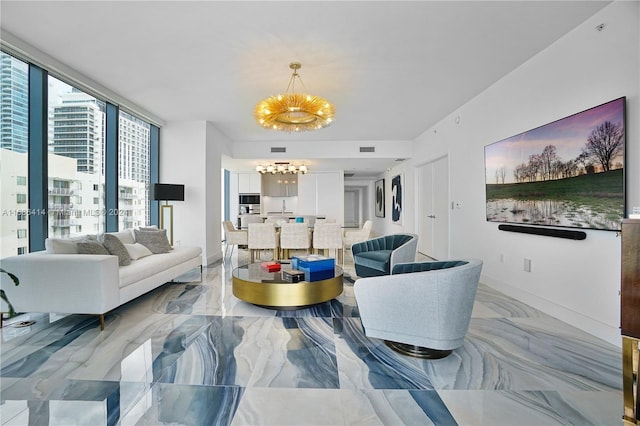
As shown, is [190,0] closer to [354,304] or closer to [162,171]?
[354,304]

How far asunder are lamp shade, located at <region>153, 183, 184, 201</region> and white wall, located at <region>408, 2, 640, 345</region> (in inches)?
190

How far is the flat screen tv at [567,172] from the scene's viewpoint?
2.55 m

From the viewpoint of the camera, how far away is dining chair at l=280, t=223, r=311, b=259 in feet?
19.0

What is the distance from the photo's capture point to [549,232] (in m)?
3.23

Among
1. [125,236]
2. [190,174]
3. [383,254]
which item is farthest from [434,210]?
[125,236]

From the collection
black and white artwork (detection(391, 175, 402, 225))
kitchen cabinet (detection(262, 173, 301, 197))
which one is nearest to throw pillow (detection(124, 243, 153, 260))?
kitchen cabinet (detection(262, 173, 301, 197))

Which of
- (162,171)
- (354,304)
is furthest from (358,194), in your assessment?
(354,304)

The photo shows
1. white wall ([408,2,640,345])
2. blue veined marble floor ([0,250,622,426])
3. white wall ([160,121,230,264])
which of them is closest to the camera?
blue veined marble floor ([0,250,622,426])

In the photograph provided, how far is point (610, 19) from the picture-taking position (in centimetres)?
261

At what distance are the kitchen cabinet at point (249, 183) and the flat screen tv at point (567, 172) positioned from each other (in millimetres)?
7361

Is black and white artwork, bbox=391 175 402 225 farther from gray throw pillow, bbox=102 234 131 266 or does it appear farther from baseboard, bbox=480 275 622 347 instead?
gray throw pillow, bbox=102 234 131 266

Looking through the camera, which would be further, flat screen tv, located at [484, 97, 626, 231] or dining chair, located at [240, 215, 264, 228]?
dining chair, located at [240, 215, 264, 228]

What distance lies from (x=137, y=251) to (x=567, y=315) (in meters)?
4.93

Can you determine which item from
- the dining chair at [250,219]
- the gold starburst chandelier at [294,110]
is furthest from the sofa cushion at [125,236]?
the dining chair at [250,219]
